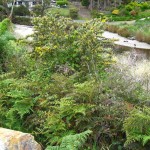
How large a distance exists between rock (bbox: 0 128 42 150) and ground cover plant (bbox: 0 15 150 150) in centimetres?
28

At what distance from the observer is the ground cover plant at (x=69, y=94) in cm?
590

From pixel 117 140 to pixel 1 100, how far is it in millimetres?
2137

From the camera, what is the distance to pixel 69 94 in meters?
6.53

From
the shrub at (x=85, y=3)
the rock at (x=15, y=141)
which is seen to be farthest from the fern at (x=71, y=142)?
the shrub at (x=85, y=3)

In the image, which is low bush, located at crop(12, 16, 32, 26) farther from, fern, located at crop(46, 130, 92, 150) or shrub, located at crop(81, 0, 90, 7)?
fern, located at crop(46, 130, 92, 150)

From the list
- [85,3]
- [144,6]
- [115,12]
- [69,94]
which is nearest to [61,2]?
[85,3]

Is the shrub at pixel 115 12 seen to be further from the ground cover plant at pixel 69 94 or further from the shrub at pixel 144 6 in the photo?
the ground cover plant at pixel 69 94

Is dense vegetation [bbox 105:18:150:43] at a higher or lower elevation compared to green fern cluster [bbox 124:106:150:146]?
lower

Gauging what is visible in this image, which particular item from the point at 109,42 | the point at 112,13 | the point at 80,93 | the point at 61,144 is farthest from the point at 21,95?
the point at 112,13

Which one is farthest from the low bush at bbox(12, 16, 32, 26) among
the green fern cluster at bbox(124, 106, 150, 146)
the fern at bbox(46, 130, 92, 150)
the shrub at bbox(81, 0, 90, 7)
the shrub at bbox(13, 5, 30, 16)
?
the fern at bbox(46, 130, 92, 150)

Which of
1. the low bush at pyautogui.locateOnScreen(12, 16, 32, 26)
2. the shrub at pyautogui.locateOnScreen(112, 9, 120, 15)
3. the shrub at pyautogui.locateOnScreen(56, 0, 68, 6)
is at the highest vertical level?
the shrub at pyautogui.locateOnScreen(56, 0, 68, 6)

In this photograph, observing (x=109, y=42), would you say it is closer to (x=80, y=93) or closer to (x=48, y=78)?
(x=48, y=78)

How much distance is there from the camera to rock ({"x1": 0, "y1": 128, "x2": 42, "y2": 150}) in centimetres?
506

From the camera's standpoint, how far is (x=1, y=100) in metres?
6.83
